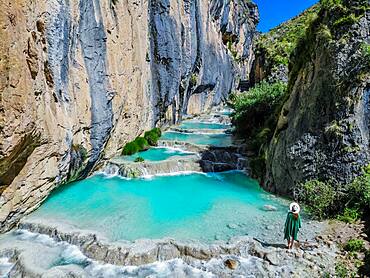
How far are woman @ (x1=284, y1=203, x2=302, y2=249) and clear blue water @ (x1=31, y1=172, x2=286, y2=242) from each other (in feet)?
4.74

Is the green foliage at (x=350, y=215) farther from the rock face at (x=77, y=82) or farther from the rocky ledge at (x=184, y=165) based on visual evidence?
the rock face at (x=77, y=82)

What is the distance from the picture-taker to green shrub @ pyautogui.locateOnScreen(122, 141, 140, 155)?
21.6m

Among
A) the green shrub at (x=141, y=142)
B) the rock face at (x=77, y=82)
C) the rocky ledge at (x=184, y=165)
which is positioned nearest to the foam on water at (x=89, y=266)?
the rock face at (x=77, y=82)

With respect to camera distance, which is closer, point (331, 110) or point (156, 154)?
point (331, 110)

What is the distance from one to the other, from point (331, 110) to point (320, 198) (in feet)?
11.7

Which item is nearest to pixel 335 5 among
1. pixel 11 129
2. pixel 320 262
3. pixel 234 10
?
pixel 320 262

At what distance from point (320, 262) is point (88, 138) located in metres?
12.6

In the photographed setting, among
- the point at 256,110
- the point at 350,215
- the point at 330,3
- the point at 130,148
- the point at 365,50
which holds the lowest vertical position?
the point at 350,215

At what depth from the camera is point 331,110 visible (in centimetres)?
1202

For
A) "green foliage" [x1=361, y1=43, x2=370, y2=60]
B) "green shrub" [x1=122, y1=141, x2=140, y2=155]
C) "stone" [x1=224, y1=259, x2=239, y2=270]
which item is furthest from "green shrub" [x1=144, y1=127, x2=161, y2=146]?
"green foliage" [x1=361, y1=43, x2=370, y2=60]

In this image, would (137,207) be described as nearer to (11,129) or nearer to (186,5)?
(11,129)

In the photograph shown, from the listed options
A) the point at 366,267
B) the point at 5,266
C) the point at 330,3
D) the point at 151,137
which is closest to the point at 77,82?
the point at 5,266

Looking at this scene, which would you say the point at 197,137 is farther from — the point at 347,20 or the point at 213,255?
the point at 213,255

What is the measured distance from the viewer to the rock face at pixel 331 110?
1143 cm
